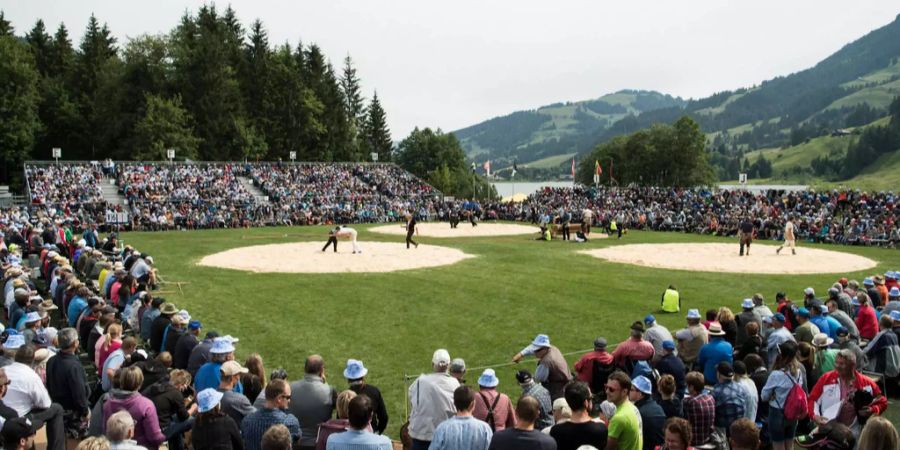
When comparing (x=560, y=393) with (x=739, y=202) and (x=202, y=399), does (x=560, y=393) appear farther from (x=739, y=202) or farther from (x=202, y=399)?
(x=739, y=202)

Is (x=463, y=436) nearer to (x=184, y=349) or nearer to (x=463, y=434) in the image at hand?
(x=463, y=434)

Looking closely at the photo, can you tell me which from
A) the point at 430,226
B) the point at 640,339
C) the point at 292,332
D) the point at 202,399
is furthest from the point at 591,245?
the point at 202,399

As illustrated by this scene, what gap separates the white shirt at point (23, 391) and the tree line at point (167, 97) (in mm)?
58386

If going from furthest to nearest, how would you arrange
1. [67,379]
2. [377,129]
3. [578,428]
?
[377,129], [67,379], [578,428]

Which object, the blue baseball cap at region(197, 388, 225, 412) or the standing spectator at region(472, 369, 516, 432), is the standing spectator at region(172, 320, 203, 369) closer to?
the blue baseball cap at region(197, 388, 225, 412)

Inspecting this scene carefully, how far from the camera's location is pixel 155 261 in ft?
82.6

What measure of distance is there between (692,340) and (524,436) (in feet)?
19.3

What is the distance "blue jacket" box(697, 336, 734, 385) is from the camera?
902cm

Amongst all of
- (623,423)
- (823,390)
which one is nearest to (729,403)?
(823,390)

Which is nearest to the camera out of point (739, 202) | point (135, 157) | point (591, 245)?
point (591, 245)

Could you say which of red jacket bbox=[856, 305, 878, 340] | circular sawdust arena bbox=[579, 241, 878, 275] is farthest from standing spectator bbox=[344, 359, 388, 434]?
circular sawdust arena bbox=[579, 241, 878, 275]

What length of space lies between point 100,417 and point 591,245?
27.7 meters

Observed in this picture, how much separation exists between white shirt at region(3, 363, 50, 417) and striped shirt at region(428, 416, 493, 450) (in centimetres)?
461

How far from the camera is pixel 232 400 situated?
681cm
